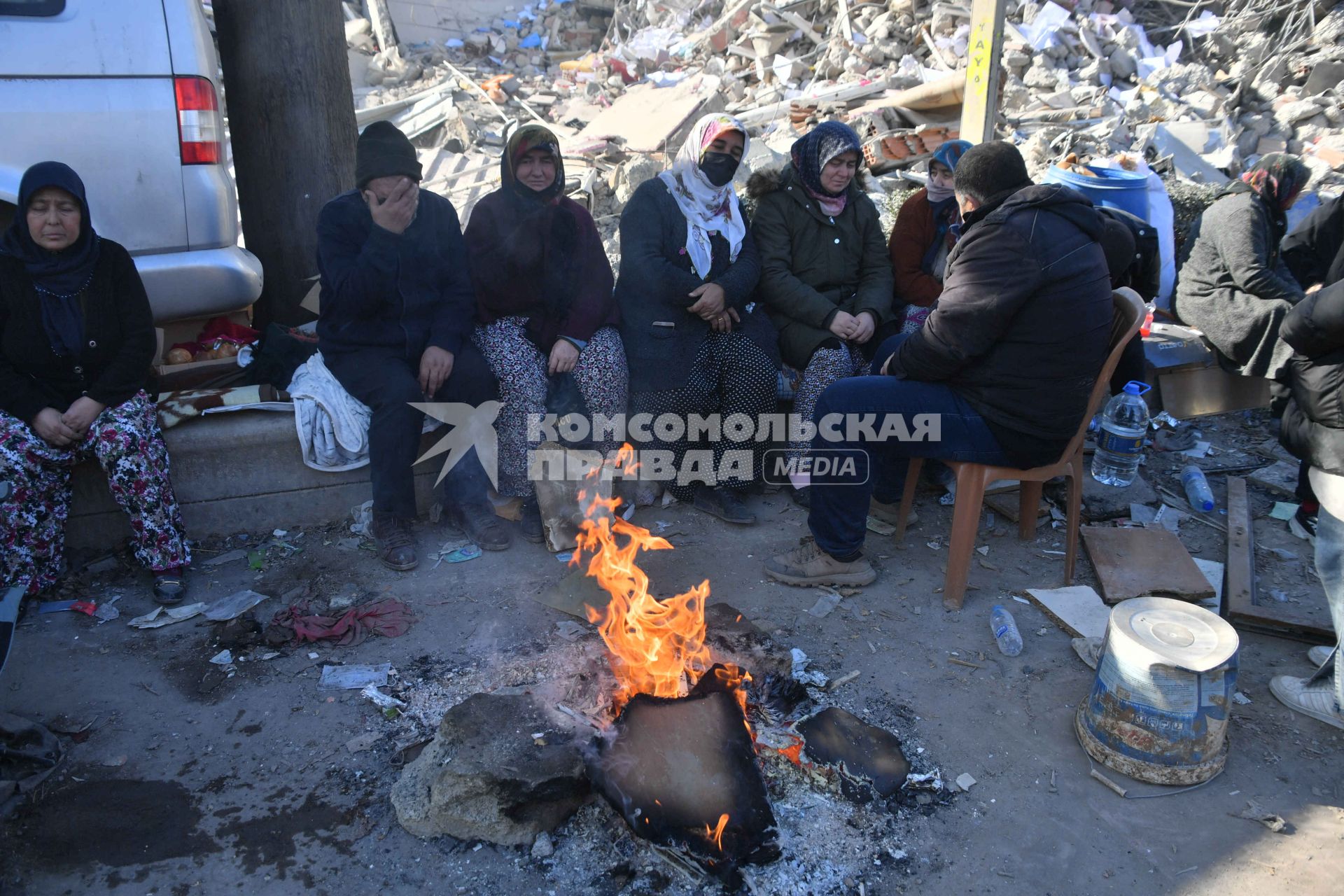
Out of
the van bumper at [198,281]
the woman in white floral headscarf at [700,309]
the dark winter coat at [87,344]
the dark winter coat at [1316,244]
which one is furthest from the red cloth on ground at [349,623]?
the dark winter coat at [1316,244]

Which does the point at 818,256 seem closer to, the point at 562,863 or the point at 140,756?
the point at 562,863

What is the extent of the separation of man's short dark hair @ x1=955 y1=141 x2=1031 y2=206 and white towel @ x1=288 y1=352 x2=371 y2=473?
297 centimetres

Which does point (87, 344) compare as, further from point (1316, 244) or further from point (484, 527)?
point (1316, 244)

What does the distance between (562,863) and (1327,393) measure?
3.35m

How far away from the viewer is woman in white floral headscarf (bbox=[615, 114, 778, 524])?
452 cm

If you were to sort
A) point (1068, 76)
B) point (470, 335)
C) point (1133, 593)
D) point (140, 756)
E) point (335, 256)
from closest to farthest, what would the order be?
1. point (140, 756)
2. point (1133, 593)
3. point (335, 256)
4. point (470, 335)
5. point (1068, 76)

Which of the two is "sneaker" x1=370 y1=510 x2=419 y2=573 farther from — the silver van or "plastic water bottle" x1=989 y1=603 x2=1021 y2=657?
"plastic water bottle" x1=989 y1=603 x2=1021 y2=657

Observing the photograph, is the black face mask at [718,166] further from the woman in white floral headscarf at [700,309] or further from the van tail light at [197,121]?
the van tail light at [197,121]

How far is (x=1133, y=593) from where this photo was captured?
3.77 meters

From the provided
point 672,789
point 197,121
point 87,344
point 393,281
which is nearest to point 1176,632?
point 672,789

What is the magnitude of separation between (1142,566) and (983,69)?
3.66 m

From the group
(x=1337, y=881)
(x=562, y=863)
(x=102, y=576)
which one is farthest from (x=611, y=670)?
(x=102, y=576)

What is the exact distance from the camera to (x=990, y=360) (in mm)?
3566

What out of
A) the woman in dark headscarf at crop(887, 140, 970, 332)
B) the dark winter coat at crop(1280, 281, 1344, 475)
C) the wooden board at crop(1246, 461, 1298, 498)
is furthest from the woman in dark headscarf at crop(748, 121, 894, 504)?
the wooden board at crop(1246, 461, 1298, 498)
